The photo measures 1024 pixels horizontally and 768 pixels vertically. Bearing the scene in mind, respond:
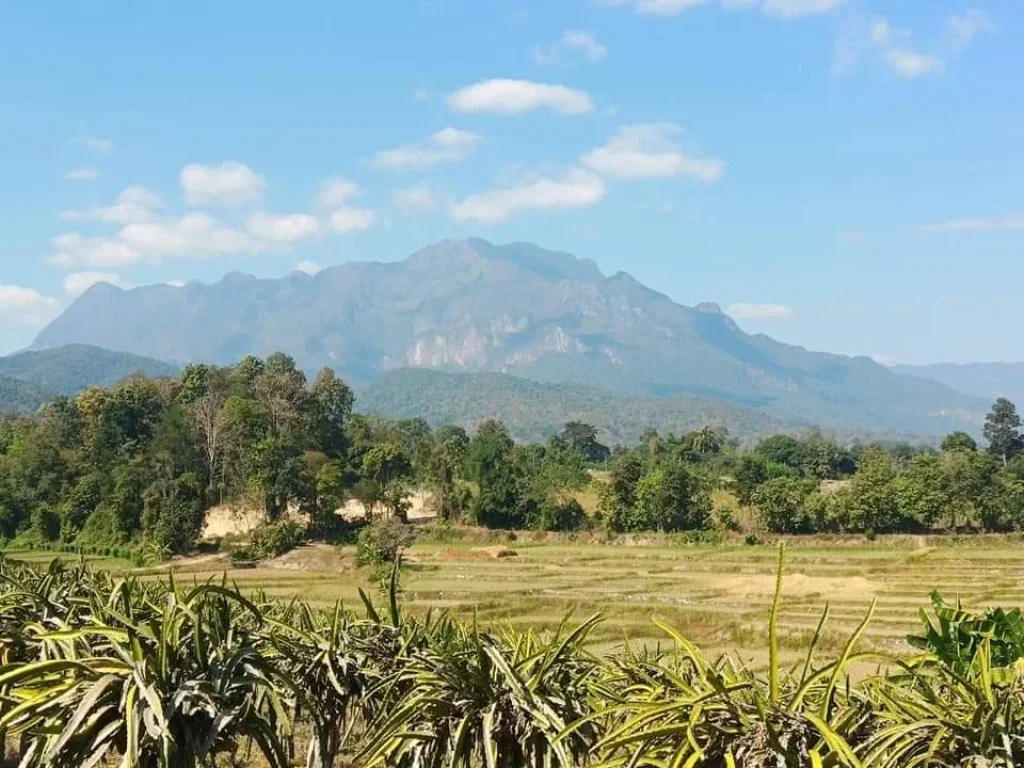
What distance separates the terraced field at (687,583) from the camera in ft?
113

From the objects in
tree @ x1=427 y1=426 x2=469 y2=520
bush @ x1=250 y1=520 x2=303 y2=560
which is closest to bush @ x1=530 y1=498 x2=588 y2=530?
tree @ x1=427 y1=426 x2=469 y2=520

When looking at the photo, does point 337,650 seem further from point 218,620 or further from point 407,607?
point 407,607

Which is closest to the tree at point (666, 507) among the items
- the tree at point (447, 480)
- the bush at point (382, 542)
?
the tree at point (447, 480)

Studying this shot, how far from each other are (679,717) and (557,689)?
7.69ft

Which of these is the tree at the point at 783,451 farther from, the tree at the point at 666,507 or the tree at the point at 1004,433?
the tree at the point at 666,507

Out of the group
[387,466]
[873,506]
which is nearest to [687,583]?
[873,506]

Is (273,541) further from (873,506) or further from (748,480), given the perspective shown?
(873,506)

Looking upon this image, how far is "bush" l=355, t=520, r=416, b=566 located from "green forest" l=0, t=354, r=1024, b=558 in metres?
5.98

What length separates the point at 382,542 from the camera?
56688mm

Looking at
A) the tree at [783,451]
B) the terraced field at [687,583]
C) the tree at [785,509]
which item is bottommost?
the terraced field at [687,583]

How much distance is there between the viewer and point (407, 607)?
3831cm

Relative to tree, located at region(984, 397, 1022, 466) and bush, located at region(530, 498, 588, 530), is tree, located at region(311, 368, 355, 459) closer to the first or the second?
bush, located at region(530, 498, 588, 530)

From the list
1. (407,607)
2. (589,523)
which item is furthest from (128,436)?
(407,607)

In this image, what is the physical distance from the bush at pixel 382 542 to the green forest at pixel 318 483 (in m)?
5.98
